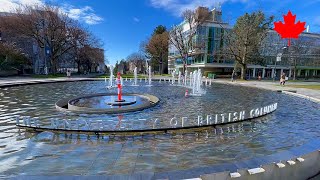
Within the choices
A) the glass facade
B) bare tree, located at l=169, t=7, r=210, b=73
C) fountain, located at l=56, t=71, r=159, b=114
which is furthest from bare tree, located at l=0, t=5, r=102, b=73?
fountain, located at l=56, t=71, r=159, b=114

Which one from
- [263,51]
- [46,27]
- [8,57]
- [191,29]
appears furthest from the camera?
[191,29]

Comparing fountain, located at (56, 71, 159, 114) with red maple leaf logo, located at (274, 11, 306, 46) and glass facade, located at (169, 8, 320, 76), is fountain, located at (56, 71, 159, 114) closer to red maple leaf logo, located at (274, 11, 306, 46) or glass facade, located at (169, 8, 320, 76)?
red maple leaf logo, located at (274, 11, 306, 46)

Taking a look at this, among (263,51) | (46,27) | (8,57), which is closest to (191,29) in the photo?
(263,51)

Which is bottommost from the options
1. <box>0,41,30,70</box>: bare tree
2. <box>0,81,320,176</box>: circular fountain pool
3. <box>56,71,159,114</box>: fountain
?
<box>0,81,320,176</box>: circular fountain pool

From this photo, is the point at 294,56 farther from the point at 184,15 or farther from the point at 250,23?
the point at 184,15

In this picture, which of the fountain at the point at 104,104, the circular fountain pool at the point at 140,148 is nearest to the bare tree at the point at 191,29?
the fountain at the point at 104,104

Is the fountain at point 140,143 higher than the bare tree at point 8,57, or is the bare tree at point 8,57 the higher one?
the bare tree at point 8,57

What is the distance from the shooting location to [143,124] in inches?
354

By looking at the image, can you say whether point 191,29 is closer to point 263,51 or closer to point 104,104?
point 263,51

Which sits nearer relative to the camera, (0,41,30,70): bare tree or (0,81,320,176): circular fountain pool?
(0,81,320,176): circular fountain pool

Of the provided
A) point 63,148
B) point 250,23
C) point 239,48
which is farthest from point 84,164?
point 250,23

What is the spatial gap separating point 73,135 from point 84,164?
95.8 inches

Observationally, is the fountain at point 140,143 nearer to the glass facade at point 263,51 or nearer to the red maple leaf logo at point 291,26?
the red maple leaf logo at point 291,26

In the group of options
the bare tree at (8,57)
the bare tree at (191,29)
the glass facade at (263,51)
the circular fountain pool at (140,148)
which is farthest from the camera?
the glass facade at (263,51)
